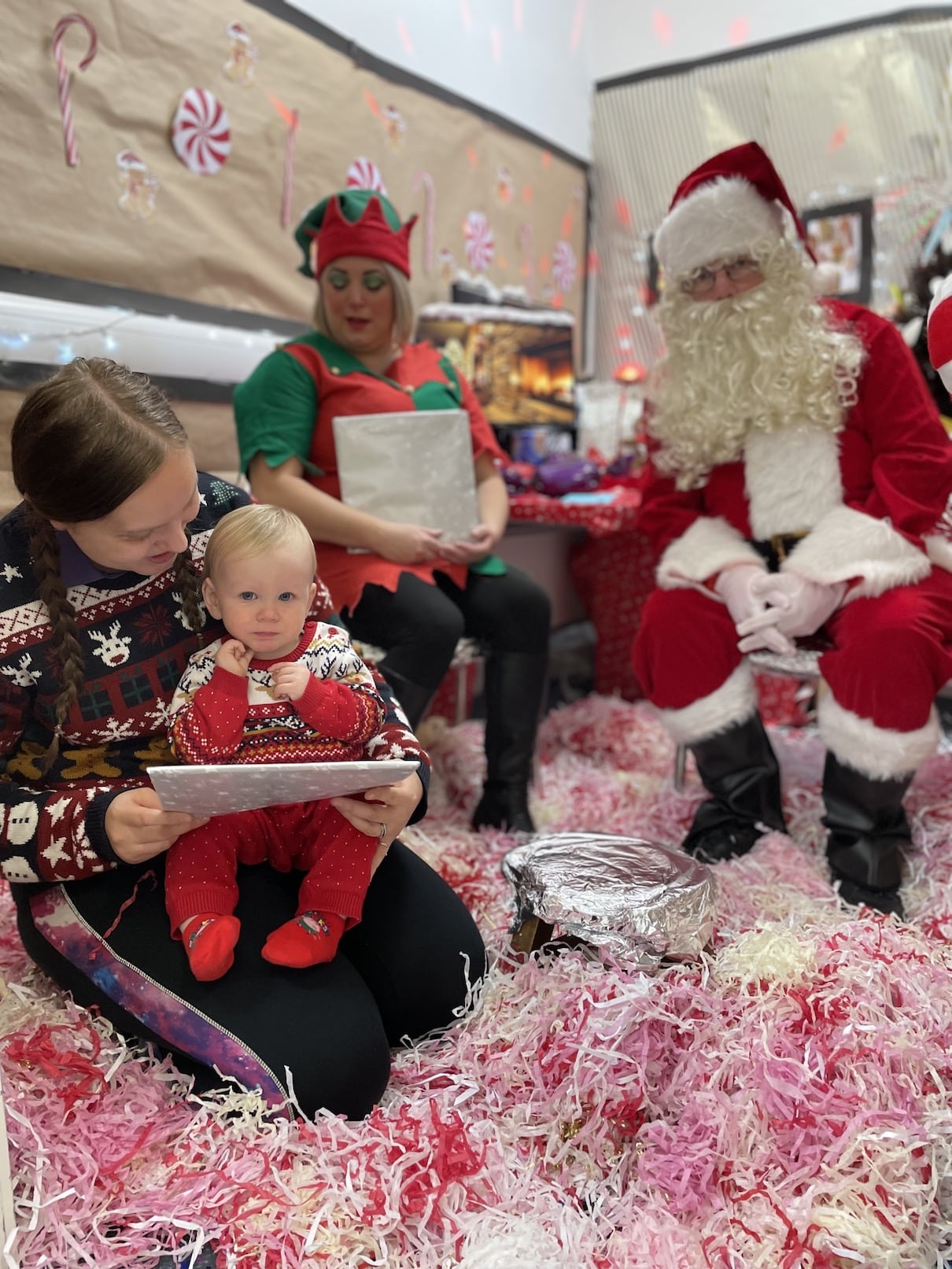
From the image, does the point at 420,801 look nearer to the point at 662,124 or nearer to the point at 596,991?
the point at 596,991

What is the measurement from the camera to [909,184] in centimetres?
302

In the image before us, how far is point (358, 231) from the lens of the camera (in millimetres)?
1892

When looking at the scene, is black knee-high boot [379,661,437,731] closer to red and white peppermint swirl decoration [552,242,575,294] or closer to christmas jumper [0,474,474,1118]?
christmas jumper [0,474,474,1118]

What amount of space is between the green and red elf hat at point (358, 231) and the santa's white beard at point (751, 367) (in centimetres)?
58

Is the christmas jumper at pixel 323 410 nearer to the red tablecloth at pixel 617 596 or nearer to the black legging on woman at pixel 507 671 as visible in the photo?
the black legging on woman at pixel 507 671

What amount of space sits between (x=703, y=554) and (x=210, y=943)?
1.20m

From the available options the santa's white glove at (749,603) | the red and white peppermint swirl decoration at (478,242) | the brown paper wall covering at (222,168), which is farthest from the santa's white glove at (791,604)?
the red and white peppermint swirl decoration at (478,242)

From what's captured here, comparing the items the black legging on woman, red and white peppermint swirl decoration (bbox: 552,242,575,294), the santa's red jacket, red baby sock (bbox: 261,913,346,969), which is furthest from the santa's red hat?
red and white peppermint swirl decoration (bbox: 552,242,575,294)

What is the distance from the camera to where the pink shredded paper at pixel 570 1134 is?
964 mm

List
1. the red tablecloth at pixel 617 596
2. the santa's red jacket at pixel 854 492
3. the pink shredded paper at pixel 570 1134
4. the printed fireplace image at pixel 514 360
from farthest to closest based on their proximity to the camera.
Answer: the red tablecloth at pixel 617 596
the printed fireplace image at pixel 514 360
the santa's red jacket at pixel 854 492
the pink shredded paper at pixel 570 1134

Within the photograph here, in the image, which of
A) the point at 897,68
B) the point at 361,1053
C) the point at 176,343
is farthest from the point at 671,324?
the point at 897,68

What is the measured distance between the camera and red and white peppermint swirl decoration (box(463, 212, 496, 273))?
3.01 m

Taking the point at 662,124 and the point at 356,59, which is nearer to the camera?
the point at 356,59

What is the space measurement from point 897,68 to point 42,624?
10.5ft
